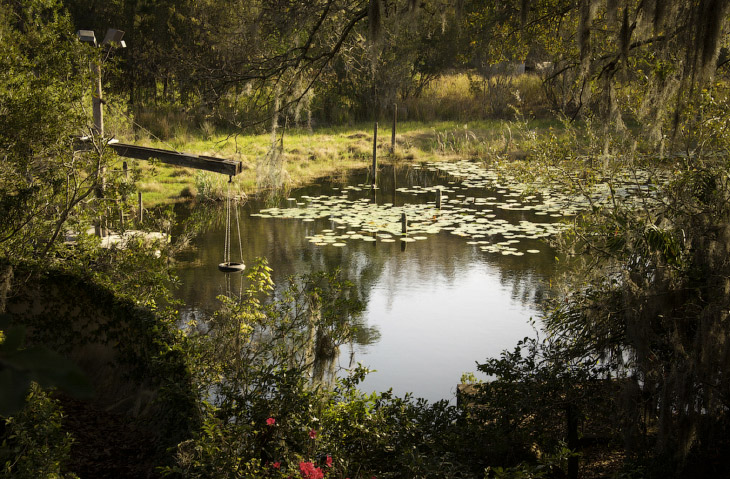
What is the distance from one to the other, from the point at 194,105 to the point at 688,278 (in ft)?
67.5

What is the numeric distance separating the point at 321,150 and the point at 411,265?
10167 mm

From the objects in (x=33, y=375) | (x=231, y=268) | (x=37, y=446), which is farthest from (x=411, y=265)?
(x=33, y=375)

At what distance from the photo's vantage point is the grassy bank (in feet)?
51.6

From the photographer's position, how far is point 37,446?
402 cm

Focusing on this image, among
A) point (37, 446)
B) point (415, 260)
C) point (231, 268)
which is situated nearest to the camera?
point (37, 446)

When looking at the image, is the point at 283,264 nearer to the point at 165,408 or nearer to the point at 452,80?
the point at 165,408

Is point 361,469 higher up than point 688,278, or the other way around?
point 688,278

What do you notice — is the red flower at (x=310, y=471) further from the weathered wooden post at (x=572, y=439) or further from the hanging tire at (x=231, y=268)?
the hanging tire at (x=231, y=268)

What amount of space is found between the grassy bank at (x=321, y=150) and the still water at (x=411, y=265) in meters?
1.03

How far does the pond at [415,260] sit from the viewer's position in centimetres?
786

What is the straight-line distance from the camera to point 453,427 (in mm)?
4512

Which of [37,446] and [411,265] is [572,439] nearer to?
[37,446]

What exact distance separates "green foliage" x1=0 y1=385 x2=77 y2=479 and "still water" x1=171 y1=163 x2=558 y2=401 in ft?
9.04

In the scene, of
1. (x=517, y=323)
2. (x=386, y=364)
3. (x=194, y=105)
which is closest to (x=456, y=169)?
(x=194, y=105)
